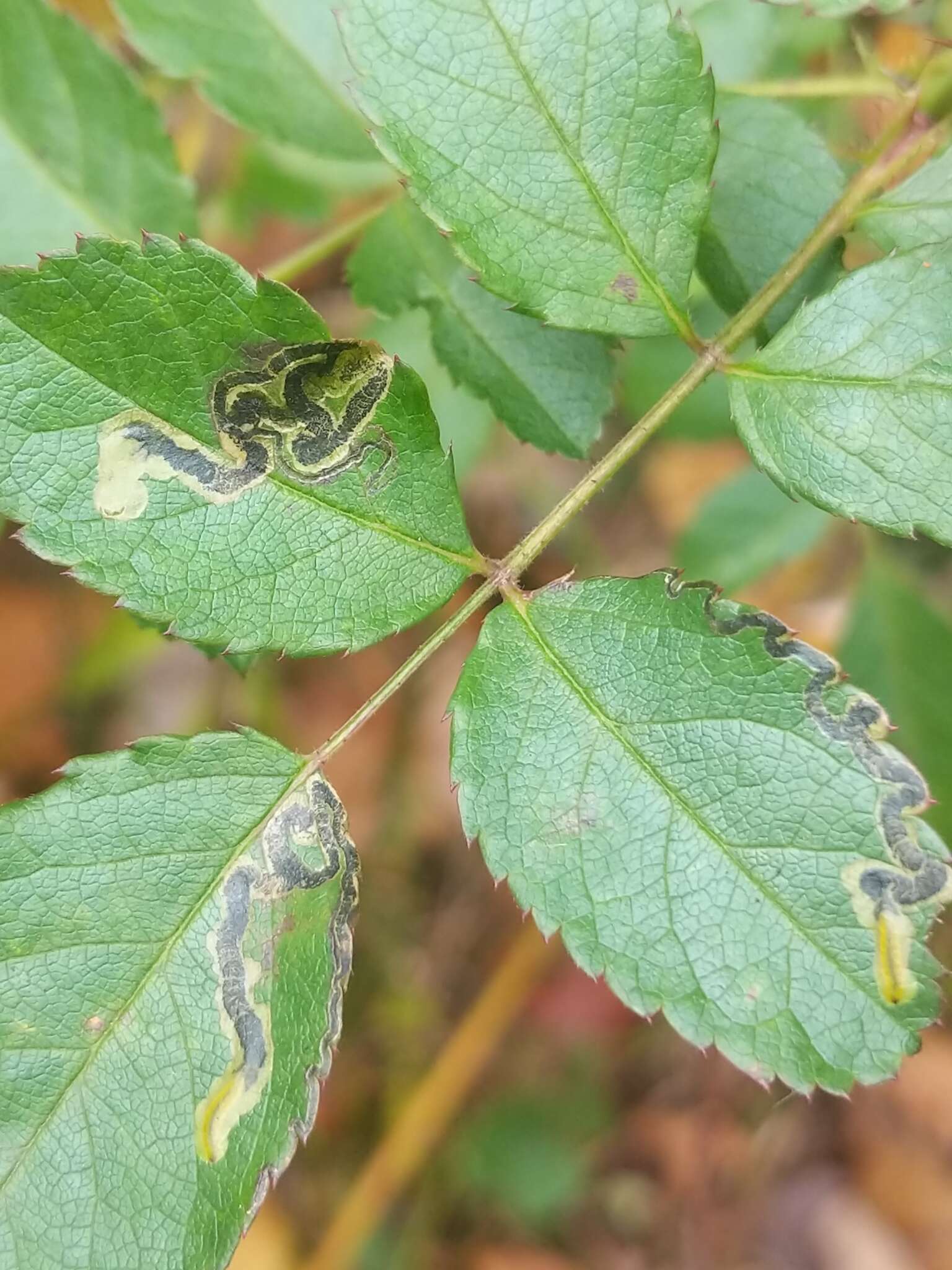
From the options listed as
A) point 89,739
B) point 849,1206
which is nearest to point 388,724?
point 89,739

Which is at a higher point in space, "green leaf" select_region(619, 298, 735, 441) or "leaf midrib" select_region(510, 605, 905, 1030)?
"green leaf" select_region(619, 298, 735, 441)

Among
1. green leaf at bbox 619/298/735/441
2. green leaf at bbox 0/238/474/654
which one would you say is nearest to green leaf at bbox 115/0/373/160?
green leaf at bbox 0/238/474/654

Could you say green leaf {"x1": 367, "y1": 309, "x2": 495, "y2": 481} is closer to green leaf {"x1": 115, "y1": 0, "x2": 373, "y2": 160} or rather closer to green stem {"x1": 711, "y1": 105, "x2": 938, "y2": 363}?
green leaf {"x1": 115, "y1": 0, "x2": 373, "y2": 160}

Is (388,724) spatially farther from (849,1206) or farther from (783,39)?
(783,39)

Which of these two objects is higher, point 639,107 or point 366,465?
point 639,107

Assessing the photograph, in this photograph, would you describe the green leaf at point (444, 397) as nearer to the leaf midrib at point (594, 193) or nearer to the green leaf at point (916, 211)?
the leaf midrib at point (594, 193)

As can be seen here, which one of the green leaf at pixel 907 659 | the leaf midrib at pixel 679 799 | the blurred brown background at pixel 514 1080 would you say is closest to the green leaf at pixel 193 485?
the leaf midrib at pixel 679 799
